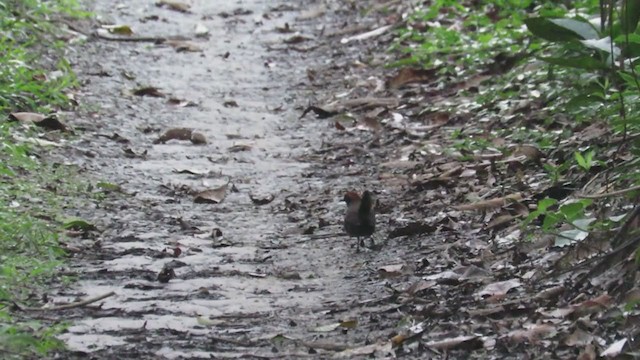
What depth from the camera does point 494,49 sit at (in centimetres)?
789

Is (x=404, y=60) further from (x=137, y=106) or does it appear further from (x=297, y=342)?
(x=297, y=342)

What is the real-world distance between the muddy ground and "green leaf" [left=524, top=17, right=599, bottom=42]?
33.0 inches

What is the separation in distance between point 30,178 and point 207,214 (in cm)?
94

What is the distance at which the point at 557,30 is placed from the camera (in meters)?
4.44

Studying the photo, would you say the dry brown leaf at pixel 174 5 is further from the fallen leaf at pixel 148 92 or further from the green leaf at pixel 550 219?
the green leaf at pixel 550 219

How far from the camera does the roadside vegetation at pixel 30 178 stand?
3984 millimetres

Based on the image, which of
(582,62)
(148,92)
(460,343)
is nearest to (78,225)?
(460,343)

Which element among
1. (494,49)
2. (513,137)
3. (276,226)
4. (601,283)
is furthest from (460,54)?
(601,283)

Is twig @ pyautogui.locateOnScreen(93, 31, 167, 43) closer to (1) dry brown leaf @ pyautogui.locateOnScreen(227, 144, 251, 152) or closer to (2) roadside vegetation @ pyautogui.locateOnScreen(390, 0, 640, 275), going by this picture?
(2) roadside vegetation @ pyautogui.locateOnScreen(390, 0, 640, 275)

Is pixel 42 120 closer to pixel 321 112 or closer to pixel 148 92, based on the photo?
pixel 148 92

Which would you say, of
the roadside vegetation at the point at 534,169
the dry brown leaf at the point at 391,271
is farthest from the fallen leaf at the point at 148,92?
the dry brown leaf at the point at 391,271

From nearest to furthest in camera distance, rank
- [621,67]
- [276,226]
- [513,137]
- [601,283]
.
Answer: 1. [601,283]
2. [621,67]
3. [276,226]
4. [513,137]

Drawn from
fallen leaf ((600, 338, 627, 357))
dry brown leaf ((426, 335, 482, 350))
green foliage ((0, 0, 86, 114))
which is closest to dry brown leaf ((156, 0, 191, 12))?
green foliage ((0, 0, 86, 114))

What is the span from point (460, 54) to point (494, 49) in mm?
342
